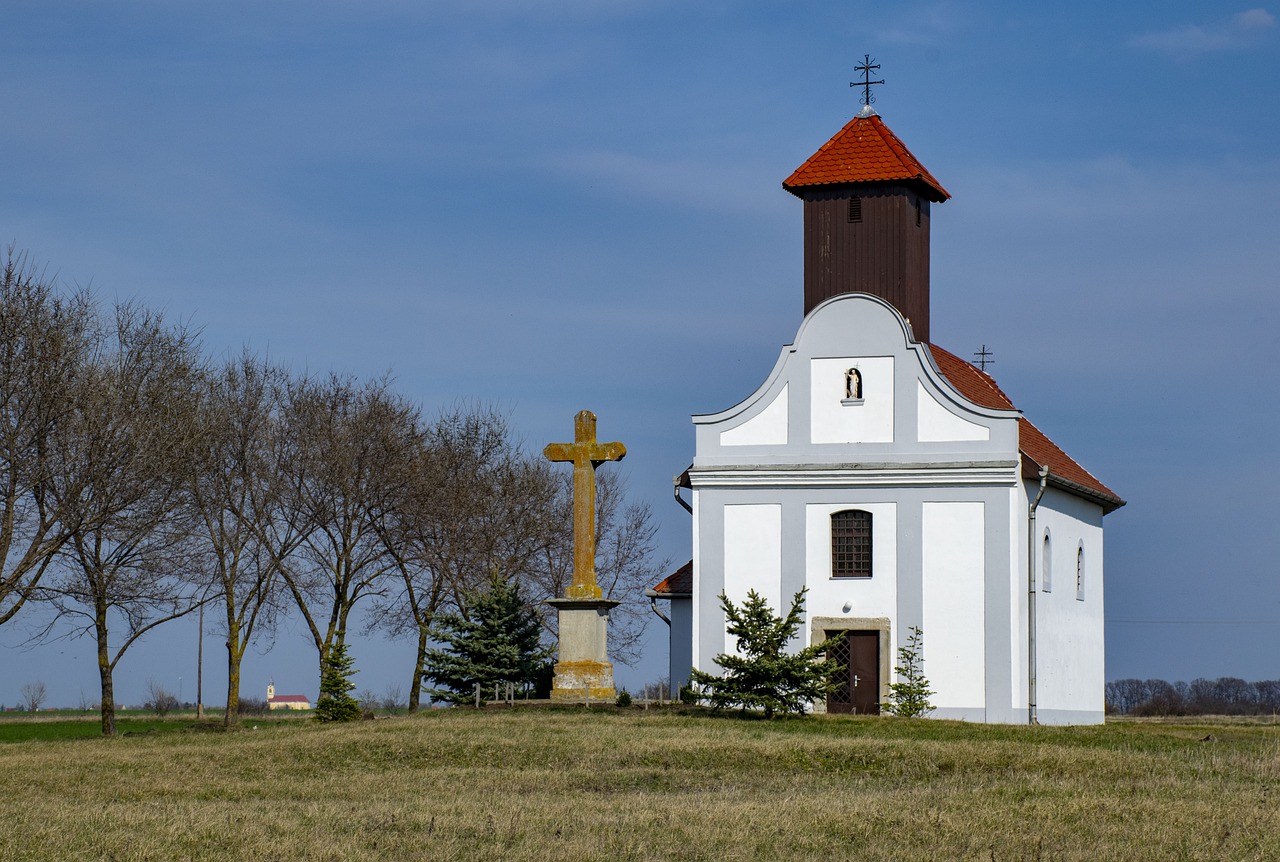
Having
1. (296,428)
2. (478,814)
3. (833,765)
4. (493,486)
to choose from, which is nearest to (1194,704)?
(493,486)

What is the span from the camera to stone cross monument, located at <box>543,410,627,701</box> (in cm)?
3309

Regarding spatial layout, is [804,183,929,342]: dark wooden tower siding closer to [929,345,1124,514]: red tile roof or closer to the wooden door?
[929,345,1124,514]: red tile roof

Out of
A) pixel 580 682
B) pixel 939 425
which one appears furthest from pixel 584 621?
pixel 939 425

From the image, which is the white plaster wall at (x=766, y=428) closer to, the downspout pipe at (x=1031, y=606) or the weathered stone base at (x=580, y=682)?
A: the downspout pipe at (x=1031, y=606)

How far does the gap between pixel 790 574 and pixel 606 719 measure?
6.56 meters

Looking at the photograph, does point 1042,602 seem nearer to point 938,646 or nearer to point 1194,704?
point 938,646

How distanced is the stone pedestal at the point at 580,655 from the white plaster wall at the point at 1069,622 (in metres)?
9.00

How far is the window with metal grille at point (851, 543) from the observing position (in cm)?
3425

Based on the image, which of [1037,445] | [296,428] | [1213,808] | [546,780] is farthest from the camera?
[296,428]

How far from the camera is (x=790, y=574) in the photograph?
34375 mm

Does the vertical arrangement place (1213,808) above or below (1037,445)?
below

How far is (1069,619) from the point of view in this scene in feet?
121

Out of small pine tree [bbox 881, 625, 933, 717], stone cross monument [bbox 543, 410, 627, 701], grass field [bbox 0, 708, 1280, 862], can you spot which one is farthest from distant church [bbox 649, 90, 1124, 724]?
grass field [bbox 0, 708, 1280, 862]

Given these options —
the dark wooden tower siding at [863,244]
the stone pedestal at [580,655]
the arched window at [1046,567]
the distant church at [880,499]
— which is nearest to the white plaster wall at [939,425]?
the distant church at [880,499]
